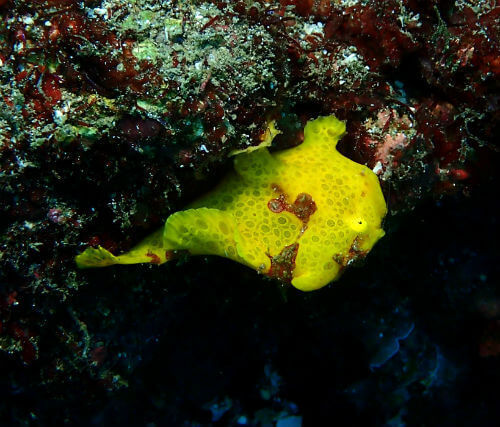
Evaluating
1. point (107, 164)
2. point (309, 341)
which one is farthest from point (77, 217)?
point (309, 341)

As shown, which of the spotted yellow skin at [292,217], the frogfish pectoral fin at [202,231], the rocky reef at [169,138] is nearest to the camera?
the rocky reef at [169,138]

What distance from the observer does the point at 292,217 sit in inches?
101

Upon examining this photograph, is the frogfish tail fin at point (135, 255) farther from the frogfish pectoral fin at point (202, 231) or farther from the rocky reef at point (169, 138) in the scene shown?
the frogfish pectoral fin at point (202, 231)

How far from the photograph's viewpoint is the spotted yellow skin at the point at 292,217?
2.43 metres

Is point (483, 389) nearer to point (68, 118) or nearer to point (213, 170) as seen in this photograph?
point (213, 170)

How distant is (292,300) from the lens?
457cm

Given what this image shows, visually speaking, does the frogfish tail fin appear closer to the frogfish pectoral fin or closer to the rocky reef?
the rocky reef

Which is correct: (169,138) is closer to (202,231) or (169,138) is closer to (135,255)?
(202,231)

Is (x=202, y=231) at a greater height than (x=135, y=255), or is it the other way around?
(x=202, y=231)

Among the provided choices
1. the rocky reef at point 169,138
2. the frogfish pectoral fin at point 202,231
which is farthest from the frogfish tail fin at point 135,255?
the frogfish pectoral fin at point 202,231

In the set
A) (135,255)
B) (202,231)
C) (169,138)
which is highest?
(169,138)

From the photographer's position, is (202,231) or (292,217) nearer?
(202,231)

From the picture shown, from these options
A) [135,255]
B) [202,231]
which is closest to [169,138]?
[202,231]

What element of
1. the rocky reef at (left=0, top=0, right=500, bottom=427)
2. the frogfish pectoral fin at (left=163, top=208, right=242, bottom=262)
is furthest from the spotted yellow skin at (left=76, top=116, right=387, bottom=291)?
the rocky reef at (left=0, top=0, right=500, bottom=427)
